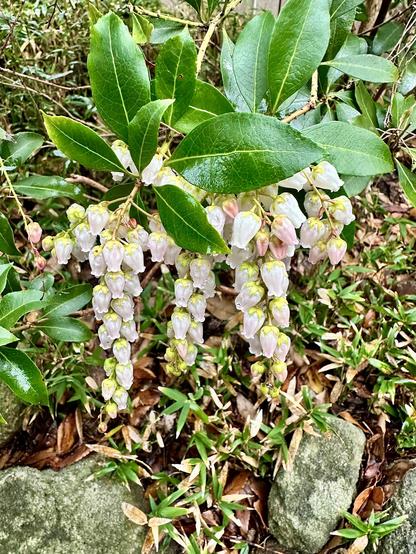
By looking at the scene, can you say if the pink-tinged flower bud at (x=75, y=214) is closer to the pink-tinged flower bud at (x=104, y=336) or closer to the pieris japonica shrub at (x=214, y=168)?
the pieris japonica shrub at (x=214, y=168)

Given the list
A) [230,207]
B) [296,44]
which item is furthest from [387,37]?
[230,207]

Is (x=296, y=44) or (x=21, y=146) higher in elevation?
(x=296, y=44)

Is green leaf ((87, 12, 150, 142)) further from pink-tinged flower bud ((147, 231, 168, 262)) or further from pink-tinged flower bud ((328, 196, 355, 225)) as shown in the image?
pink-tinged flower bud ((328, 196, 355, 225))

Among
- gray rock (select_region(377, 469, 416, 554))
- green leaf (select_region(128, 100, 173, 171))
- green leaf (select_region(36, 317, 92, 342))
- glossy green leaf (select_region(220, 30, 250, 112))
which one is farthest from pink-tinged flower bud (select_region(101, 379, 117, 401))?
gray rock (select_region(377, 469, 416, 554))

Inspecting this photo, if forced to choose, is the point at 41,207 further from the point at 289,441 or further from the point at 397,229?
the point at 397,229

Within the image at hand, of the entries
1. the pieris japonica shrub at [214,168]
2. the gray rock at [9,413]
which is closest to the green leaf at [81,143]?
the pieris japonica shrub at [214,168]

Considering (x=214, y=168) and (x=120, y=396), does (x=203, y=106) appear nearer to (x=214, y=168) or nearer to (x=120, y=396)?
(x=214, y=168)
